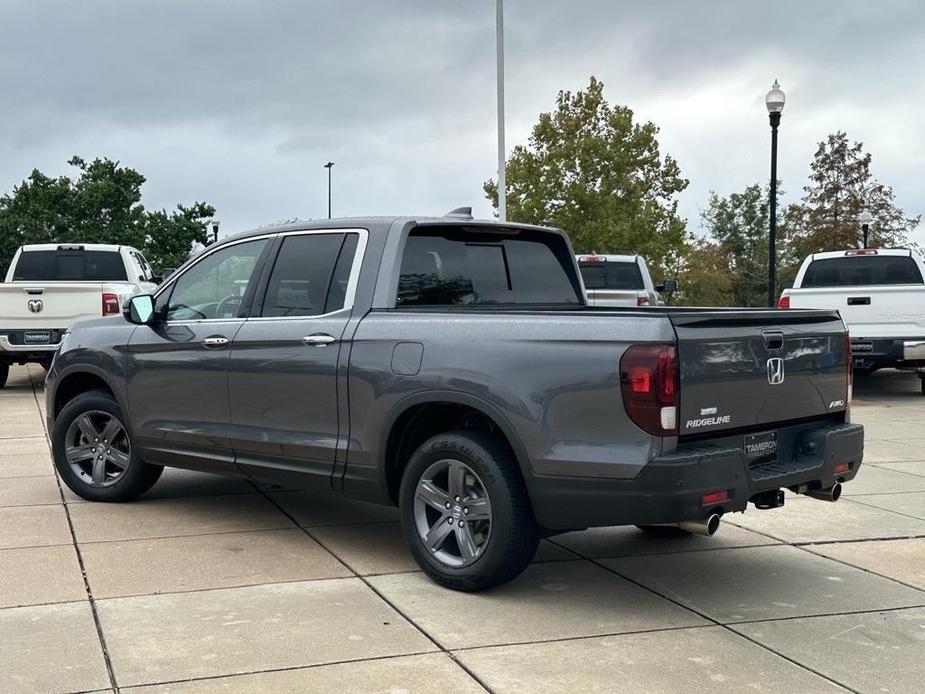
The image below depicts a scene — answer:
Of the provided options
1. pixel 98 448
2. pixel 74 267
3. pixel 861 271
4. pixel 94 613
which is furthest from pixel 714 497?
pixel 74 267

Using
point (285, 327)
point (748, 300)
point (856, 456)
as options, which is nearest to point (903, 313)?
point (856, 456)

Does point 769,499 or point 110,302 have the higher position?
point 110,302

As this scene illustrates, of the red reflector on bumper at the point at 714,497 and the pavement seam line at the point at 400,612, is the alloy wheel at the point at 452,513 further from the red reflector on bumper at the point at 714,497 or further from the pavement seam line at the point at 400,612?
the red reflector on bumper at the point at 714,497

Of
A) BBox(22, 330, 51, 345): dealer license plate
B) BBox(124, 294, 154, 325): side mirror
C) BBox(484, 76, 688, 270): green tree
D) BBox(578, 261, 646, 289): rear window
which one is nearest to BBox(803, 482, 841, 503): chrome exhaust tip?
BBox(124, 294, 154, 325): side mirror

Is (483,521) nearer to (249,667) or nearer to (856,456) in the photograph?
(249,667)

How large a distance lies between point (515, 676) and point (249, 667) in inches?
40.6

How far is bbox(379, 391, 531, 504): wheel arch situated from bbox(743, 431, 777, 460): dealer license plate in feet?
3.45

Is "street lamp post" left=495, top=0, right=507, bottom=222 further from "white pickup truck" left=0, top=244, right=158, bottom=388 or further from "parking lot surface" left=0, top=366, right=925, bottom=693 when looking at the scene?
"parking lot surface" left=0, top=366, right=925, bottom=693

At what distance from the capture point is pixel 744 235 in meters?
87.2

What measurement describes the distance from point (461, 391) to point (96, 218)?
5550cm

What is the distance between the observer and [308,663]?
4402mm

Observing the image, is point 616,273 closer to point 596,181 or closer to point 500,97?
point 500,97

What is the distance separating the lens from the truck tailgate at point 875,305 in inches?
588

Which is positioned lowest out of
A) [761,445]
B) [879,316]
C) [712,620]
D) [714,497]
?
[712,620]
